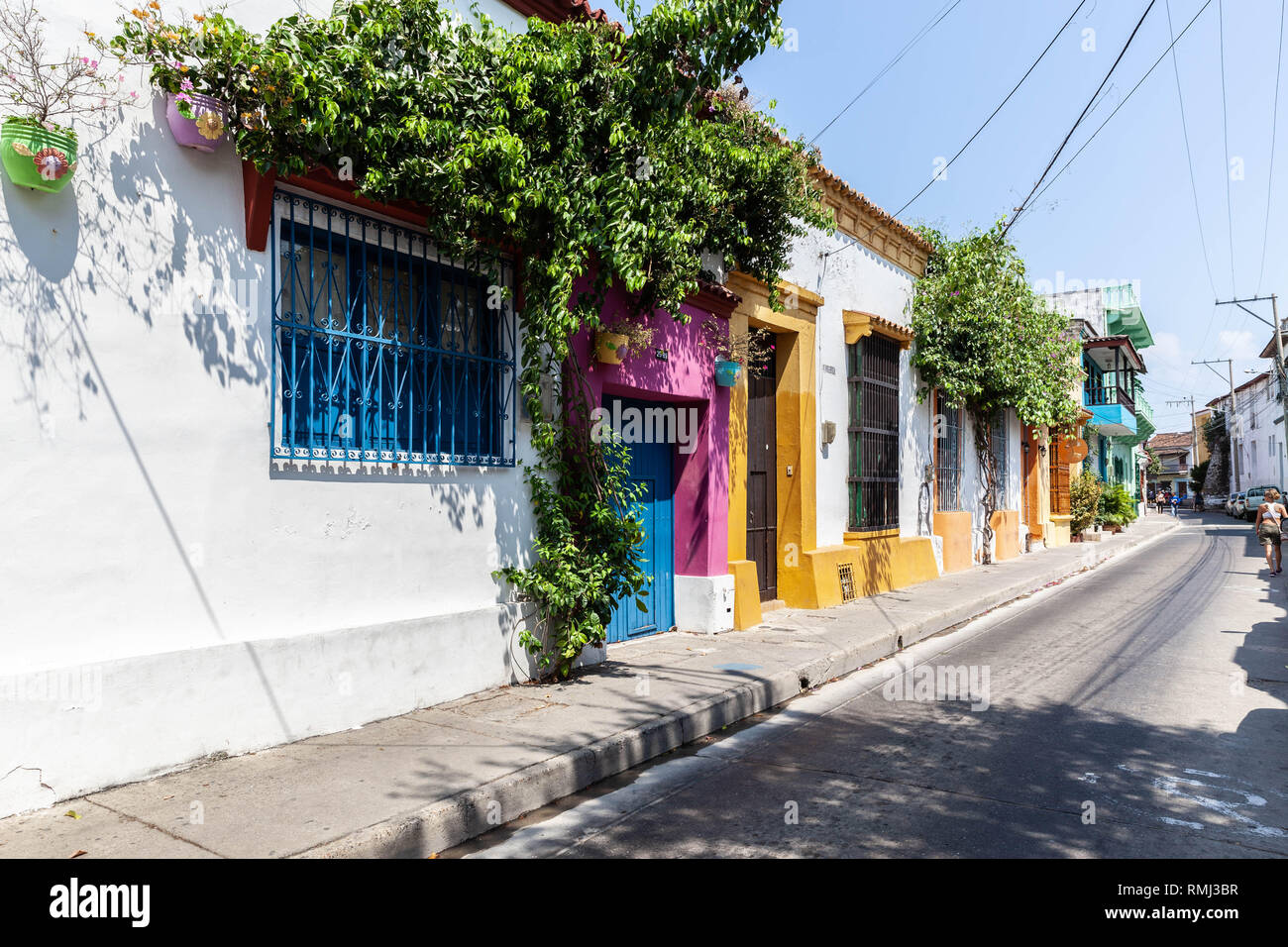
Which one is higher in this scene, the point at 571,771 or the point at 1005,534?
the point at 1005,534

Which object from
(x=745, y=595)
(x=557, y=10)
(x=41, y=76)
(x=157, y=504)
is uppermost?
(x=557, y=10)

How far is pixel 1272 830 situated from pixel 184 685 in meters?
5.39

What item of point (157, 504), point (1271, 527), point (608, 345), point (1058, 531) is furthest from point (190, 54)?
point (1058, 531)

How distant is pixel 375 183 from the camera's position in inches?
207

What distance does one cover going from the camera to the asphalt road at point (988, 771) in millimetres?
4023

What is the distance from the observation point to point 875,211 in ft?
41.9

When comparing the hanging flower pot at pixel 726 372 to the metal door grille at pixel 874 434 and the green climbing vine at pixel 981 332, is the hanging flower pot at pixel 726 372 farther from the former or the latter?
the green climbing vine at pixel 981 332

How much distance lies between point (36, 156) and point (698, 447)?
623 centimetres

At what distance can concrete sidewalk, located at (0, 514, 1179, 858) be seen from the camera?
3756 millimetres

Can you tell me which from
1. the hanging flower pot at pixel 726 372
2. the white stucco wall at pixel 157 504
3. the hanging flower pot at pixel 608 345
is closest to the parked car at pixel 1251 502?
the hanging flower pot at pixel 726 372

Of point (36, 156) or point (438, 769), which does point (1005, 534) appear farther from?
point (36, 156)

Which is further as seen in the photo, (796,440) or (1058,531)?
(1058,531)

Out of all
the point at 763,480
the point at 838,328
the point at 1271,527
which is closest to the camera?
the point at 763,480
